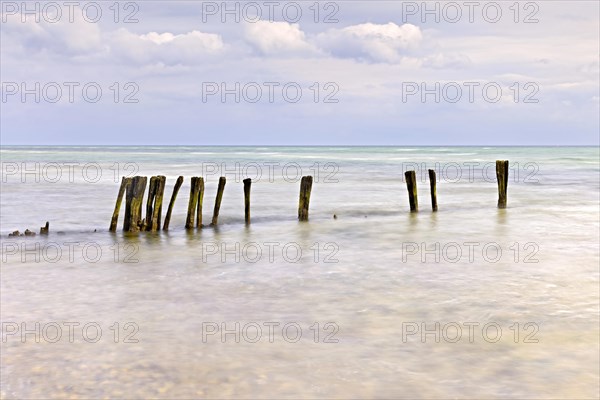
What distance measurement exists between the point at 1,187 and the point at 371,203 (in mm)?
20027

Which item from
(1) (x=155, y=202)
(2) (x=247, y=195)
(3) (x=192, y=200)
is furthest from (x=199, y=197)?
(2) (x=247, y=195)

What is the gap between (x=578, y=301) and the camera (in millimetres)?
10453

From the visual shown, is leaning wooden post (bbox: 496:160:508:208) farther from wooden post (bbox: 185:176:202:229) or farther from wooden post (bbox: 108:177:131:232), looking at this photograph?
wooden post (bbox: 108:177:131:232)

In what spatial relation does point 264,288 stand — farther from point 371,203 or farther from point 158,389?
point 371,203

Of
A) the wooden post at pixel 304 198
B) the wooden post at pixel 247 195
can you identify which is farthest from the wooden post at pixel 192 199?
the wooden post at pixel 304 198

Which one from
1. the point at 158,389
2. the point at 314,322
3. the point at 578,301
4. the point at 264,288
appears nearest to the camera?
the point at 158,389

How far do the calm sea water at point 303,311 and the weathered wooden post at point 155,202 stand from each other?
598mm

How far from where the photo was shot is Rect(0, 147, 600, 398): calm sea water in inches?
277

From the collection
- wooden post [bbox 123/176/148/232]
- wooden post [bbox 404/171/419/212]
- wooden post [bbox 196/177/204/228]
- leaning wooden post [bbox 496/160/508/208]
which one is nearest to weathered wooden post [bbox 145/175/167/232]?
wooden post [bbox 123/176/148/232]

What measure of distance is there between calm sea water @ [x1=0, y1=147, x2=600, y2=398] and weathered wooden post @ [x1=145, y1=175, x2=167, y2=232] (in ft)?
1.96

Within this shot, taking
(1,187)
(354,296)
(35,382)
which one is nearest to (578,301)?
(354,296)

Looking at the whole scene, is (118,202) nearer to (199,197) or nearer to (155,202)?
(155,202)

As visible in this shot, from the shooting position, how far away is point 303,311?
9.96 m

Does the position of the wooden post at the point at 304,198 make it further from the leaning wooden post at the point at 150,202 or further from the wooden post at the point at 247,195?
the leaning wooden post at the point at 150,202
